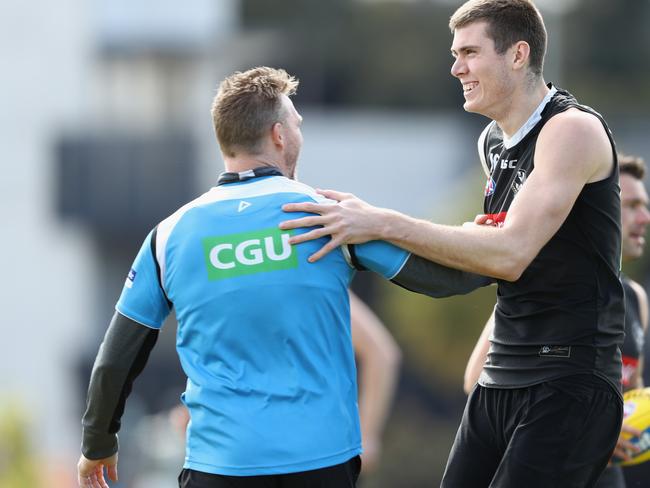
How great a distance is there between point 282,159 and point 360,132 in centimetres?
2472

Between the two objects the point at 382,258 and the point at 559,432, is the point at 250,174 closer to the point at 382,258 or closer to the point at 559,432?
the point at 382,258

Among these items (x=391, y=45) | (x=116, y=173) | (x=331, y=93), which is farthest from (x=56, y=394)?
(x=391, y=45)

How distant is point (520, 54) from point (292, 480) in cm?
179

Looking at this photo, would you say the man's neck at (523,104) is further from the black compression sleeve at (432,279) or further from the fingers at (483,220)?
the black compression sleeve at (432,279)

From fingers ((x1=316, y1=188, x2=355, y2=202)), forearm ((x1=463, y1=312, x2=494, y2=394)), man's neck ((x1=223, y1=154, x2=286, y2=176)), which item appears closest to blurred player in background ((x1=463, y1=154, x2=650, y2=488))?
forearm ((x1=463, y1=312, x2=494, y2=394))

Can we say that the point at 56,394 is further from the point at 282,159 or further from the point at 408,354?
the point at 282,159

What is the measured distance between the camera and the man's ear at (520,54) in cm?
506

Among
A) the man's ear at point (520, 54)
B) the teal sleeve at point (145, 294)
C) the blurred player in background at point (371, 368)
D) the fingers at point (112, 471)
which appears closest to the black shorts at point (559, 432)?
the man's ear at point (520, 54)

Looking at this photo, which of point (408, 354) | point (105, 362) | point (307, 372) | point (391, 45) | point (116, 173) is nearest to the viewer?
point (307, 372)

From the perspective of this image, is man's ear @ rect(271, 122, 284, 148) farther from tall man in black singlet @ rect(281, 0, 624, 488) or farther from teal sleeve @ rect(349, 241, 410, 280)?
teal sleeve @ rect(349, 241, 410, 280)

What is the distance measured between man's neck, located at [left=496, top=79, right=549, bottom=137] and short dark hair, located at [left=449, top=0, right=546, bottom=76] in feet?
0.22

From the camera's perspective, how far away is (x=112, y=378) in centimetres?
507

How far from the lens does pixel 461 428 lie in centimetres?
530

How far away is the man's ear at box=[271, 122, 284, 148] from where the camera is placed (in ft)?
16.3
